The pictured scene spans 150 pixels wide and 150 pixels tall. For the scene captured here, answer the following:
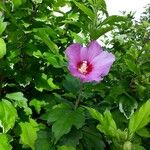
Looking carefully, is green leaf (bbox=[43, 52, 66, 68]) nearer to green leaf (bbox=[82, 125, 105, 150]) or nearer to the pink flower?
the pink flower

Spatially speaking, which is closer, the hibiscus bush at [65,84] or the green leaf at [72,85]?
the hibiscus bush at [65,84]

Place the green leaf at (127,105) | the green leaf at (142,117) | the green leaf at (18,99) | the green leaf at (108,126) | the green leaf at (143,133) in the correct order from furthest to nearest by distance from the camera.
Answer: the green leaf at (18,99) < the green leaf at (127,105) < the green leaf at (143,133) < the green leaf at (108,126) < the green leaf at (142,117)

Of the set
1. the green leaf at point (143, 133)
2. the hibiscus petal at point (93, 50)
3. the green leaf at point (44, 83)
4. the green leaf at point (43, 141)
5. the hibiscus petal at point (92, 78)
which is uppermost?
the hibiscus petal at point (93, 50)

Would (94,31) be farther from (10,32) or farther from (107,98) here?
(10,32)

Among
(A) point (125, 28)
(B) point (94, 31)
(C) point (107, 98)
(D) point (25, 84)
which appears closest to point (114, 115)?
(C) point (107, 98)

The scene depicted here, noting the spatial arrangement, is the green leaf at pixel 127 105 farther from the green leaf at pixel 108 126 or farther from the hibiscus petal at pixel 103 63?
the green leaf at pixel 108 126

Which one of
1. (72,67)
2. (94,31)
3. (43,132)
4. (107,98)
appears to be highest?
(94,31)

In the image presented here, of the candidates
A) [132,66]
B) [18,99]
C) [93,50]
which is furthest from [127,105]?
[18,99]

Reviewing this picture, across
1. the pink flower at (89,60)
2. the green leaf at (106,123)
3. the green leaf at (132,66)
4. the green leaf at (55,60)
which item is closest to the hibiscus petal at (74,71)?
the pink flower at (89,60)
